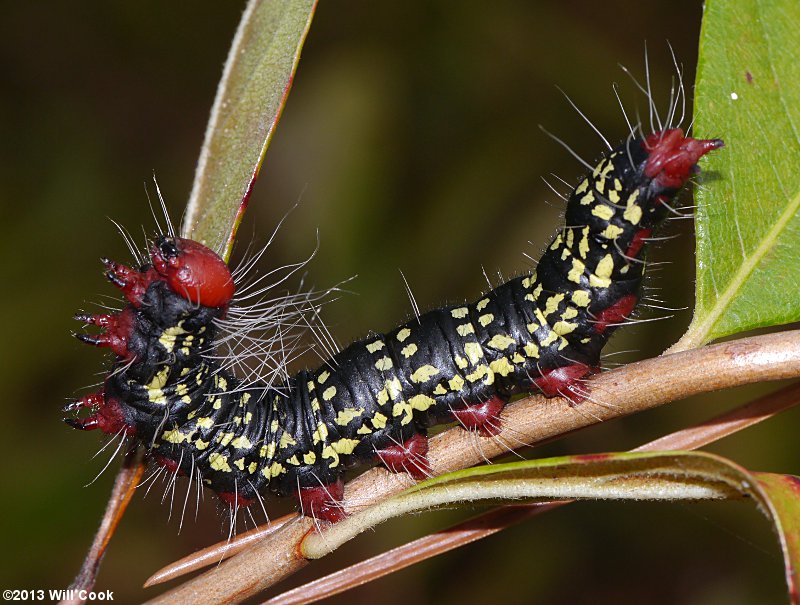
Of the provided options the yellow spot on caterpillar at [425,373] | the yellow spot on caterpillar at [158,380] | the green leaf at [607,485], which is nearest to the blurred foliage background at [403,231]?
the yellow spot on caterpillar at [425,373]

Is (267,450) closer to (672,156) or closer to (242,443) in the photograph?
(242,443)

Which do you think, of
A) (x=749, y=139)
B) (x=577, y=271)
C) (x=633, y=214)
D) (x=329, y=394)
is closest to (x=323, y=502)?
(x=329, y=394)

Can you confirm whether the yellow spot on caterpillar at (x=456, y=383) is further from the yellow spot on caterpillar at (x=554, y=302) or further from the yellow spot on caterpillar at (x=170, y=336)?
the yellow spot on caterpillar at (x=170, y=336)

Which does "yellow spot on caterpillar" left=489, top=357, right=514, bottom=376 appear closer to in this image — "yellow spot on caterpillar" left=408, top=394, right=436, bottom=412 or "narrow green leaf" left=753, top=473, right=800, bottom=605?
"yellow spot on caterpillar" left=408, top=394, right=436, bottom=412

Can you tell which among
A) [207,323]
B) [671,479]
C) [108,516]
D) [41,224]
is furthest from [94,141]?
[671,479]

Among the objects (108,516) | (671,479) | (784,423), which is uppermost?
(108,516)

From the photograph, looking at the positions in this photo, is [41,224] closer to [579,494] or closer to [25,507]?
[25,507]

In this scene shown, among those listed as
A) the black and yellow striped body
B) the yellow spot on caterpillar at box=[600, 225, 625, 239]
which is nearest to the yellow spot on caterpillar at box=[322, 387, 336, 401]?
the black and yellow striped body
